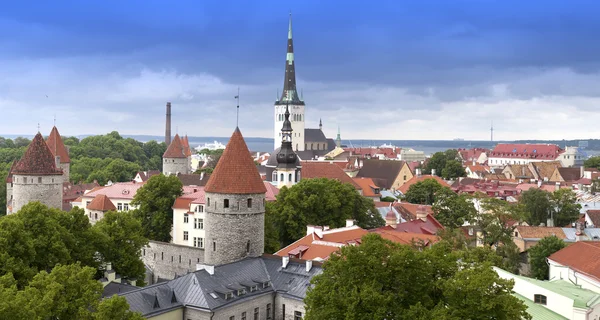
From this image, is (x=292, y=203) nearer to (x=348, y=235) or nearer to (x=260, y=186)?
(x=348, y=235)

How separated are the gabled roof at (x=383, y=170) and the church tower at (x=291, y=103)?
30.8 m

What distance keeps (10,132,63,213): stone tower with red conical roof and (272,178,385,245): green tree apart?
56.7 ft

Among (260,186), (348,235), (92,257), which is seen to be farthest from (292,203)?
(92,257)

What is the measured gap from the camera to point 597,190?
273ft

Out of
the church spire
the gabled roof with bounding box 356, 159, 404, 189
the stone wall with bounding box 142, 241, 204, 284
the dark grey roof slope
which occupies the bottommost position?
the stone wall with bounding box 142, 241, 204, 284

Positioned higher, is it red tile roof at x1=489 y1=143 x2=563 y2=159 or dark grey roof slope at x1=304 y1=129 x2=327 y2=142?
dark grey roof slope at x1=304 y1=129 x2=327 y2=142

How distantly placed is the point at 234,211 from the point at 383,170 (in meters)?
66.8

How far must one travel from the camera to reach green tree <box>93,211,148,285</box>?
37688mm

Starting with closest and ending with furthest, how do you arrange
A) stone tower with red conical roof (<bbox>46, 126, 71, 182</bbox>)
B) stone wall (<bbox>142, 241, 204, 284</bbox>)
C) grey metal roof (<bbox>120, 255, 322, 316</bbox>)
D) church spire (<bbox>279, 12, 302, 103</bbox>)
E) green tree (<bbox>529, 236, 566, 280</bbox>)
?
1. grey metal roof (<bbox>120, 255, 322, 316</bbox>)
2. green tree (<bbox>529, 236, 566, 280</bbox>)
3. stone wall (<bbox>142, 241, 204, 284</bbox>)
4. stone tower with red conical roof (<bbox>46, 126, 71, 182</bbox>)
5. church spire (<bbox>279, 12, 302, 103</bbox>)

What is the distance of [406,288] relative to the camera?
22.4 meters

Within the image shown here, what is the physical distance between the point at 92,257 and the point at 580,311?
2530 centimetres

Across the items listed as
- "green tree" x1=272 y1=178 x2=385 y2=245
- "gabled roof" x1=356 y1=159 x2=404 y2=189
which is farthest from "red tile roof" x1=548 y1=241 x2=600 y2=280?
"gabled roof" x1=356 y1=159 x2=404 y2=189

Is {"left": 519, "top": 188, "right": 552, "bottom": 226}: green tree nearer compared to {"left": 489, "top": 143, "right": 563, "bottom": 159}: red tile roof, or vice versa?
{"left": 519, "top": 188, "right": 552, "bottom": 226}: green tree

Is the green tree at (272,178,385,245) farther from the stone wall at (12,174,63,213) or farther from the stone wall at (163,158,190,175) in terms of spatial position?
the stone wall at (163,158,190,175)
